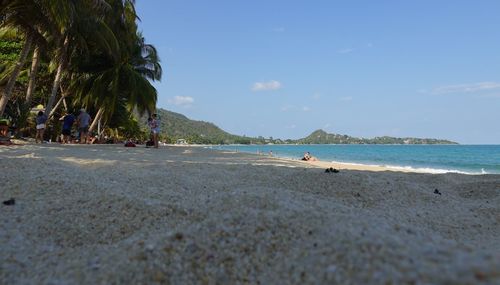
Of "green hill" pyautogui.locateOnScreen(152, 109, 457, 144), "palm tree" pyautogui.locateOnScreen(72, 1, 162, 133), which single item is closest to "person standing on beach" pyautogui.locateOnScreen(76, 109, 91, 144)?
"palm tree" pyautogui.locateOnScreen(72, 1, 162, 133)

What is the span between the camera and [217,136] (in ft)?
461

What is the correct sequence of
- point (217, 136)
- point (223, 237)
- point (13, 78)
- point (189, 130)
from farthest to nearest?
1. point (217, 136)
2. point (189, 130)
3. point (13, 78)
4. point (223, 237)

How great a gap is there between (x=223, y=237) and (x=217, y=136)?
138825 millimetres

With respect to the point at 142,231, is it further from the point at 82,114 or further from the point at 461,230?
the point at 82,114

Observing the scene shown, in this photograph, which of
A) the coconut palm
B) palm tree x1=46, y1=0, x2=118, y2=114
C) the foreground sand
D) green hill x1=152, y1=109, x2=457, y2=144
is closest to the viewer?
the foreground sand

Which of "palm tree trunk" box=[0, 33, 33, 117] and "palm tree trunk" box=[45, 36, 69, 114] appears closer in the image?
"palm tree trunk" box=[0, 33, 33, 117]

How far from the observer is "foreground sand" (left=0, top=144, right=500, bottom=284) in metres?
1.72

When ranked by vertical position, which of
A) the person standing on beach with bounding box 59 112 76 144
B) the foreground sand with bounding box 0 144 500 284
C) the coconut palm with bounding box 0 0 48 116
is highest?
the coconut palm with bounding box 0 0 48 116

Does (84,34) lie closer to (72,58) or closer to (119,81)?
(72,58)

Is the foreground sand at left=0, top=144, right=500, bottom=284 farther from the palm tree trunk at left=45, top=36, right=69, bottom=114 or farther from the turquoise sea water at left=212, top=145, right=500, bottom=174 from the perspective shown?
the turquoise sea water at left=212, top=145, right=500, bottom=174

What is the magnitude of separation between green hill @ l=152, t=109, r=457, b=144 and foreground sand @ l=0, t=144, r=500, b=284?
97.5 meters

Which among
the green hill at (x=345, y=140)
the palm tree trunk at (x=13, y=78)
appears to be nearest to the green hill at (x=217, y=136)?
the green hill at (x=345, y=140)

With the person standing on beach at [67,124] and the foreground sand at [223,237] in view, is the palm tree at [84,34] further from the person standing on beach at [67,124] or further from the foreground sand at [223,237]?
the foreground sand at [223,237]

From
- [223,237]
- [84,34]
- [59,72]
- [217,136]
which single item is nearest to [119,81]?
[59,72]
